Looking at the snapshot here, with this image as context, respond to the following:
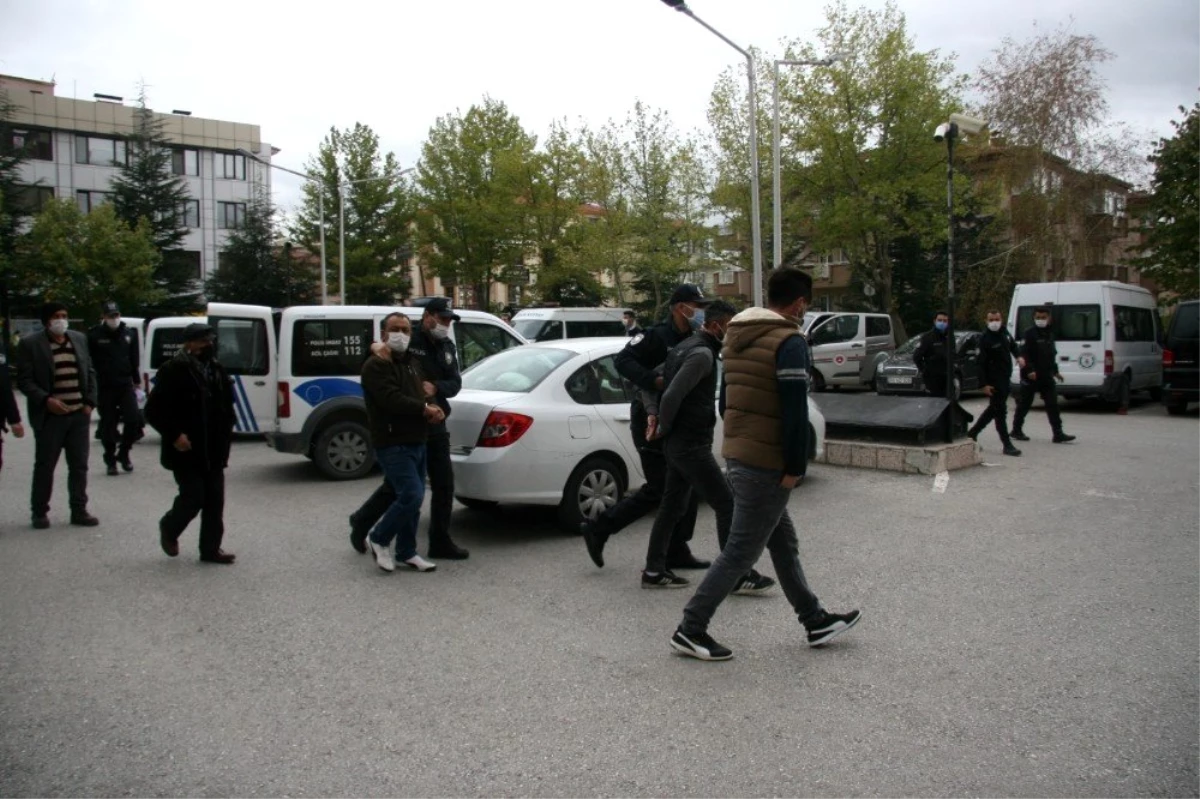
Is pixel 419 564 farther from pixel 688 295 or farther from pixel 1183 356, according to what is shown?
pixel 1183 356

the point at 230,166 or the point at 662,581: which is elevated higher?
the point at 230,166

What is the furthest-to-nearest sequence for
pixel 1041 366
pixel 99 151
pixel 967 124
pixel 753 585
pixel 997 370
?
pixel 99 151, pixel 1041 366, pixel 967 124, pixel 997 370, pixel 753 585

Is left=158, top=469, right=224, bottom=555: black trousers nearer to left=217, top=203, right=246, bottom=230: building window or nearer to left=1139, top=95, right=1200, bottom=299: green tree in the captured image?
left=1139, top=95, right=1200, bottom=299: green tree

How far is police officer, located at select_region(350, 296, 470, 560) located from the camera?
22.5ft

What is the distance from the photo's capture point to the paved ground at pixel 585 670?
11.7ft

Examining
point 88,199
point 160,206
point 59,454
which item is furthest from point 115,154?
point 59,454

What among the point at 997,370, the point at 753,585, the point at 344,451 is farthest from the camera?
the point at 997,370

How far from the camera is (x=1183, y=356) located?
55.6ft

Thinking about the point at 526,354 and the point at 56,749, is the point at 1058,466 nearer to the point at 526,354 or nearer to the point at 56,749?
the point at 526,354

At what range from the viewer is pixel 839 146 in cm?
3378

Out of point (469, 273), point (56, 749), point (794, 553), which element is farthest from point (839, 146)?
point (56, 749)

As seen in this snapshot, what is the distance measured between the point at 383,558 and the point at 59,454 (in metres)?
3.58

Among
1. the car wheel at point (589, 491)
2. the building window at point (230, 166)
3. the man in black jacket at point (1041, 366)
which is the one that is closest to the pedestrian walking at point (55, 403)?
the car wheel at point (589, 491)

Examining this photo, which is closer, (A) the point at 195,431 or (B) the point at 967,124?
(A) the point at 195,431
